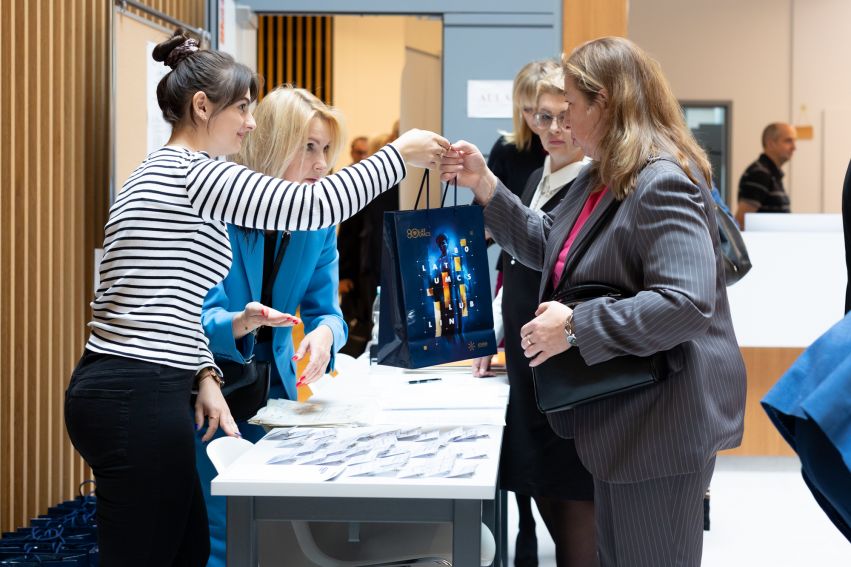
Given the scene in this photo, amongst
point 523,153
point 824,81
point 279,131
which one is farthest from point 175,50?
point 824,81

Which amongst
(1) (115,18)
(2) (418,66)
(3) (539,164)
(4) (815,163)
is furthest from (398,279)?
(4) (815,163)

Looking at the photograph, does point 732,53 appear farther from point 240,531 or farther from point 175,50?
point 240,531

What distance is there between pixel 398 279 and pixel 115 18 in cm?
246

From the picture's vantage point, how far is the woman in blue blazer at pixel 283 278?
243cm

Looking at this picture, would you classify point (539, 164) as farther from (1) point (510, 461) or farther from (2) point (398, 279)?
(2) point (398, 279)

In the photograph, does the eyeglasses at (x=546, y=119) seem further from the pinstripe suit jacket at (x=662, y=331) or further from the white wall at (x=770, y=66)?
the white wall at (x=770, y=66)

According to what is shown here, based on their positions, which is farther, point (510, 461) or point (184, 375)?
point (510, 461)

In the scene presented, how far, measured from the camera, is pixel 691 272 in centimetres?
183

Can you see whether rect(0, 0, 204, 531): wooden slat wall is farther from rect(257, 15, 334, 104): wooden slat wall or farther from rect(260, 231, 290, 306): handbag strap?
rect(257, 15, 334, 104): wooden slat wall

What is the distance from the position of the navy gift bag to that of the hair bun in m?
0.57

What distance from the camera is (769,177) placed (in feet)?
25.9

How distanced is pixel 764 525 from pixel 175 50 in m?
3.49

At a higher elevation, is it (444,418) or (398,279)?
(398,279)

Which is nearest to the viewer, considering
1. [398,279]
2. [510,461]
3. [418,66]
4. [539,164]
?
[398,279]
